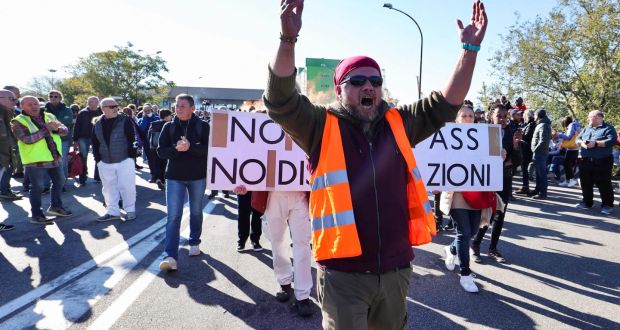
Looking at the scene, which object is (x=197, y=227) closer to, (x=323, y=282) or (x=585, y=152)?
(x=323, y=282)

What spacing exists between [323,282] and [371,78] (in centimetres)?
110

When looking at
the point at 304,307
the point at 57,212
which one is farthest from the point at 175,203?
the point at 57,212

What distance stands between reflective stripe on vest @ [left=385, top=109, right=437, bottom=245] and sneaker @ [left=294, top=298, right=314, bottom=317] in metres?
1.77

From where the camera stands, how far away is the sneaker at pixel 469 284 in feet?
13.2

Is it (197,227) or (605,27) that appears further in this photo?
(605,27)

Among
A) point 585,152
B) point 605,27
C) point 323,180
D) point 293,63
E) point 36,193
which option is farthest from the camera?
point 605,27

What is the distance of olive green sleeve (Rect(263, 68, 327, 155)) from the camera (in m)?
1.70

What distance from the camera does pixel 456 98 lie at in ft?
6.63

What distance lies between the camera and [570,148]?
438 inches

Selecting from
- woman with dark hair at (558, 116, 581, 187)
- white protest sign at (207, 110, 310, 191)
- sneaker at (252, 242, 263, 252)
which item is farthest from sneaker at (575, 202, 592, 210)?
white protest sign at (207, 110, 310, 191)

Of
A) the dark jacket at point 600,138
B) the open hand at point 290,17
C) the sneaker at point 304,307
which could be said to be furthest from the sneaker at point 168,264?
the dark jacket at point 600,138

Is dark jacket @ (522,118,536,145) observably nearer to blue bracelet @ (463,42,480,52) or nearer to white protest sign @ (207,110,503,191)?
white protest sign @ (207,110,503,191)

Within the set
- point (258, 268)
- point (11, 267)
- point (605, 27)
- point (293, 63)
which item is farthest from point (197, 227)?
point (605, 27)

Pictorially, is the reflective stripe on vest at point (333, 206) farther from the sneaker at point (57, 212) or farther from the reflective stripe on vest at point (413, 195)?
the sneaker at point (57, 212)
